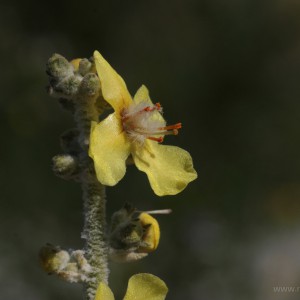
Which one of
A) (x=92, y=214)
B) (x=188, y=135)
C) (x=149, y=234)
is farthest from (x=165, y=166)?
(x=188, y=135)

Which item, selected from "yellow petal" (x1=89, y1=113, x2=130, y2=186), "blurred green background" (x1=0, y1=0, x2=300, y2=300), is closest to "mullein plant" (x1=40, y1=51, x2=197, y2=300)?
"yellow petal" (x1=89, y1=113, x2=130, y2=186)

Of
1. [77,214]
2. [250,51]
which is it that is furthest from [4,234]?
[250,51]

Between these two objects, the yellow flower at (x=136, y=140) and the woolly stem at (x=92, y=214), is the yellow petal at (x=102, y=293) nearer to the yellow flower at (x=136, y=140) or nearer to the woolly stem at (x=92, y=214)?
the woolly stem at (x=92, y=214)

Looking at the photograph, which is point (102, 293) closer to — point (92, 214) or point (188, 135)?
point (92, 214)

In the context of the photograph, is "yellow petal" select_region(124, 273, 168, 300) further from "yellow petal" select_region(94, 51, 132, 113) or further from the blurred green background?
the blurred green background

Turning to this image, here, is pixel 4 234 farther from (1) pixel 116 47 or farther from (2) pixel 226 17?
(2) pixel 226 17

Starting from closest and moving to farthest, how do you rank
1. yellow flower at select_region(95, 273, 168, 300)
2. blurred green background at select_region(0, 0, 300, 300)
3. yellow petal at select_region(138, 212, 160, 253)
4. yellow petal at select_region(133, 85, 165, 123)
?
yellow flower at select_region(95, 273, 168, 300), yellow petal at select_region(138, 212, 160, 253), yellow petal at select_region(133, 85, 165, 123), blurred green background at select_region(0, 0, 300, 300)
